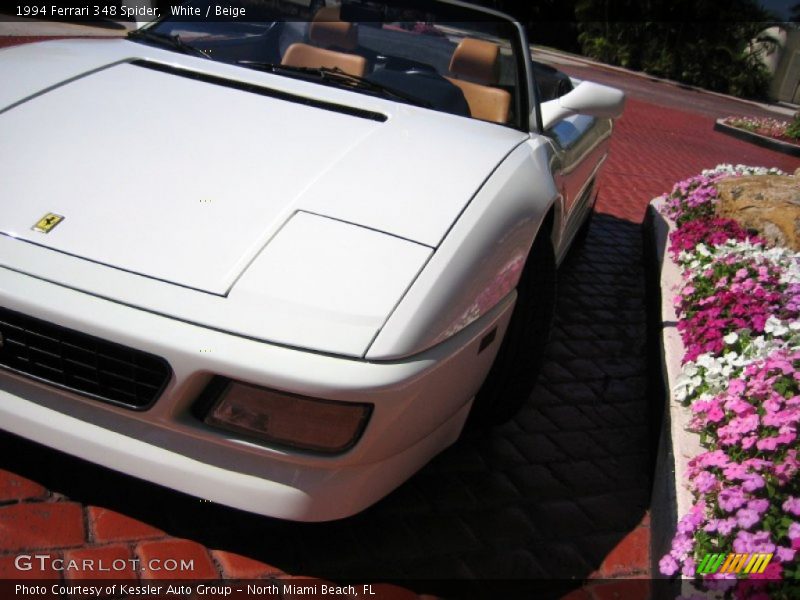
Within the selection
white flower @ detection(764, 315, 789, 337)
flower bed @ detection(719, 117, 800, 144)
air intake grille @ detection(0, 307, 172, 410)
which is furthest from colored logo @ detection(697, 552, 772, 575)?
flower bed @ detection(719, 117, 800, 144)

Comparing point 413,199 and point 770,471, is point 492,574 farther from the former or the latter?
point 413,199

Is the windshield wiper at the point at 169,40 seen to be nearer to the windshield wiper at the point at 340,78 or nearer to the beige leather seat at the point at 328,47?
the windshield wiper at the point at 340,78

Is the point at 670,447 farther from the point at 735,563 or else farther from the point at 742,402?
the point at 735,563

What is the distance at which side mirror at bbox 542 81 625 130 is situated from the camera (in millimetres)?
3127

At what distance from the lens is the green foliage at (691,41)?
2542cm

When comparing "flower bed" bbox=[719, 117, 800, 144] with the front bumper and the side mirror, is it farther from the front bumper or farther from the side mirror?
the front bumper

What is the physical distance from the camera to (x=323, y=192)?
83.3 inches

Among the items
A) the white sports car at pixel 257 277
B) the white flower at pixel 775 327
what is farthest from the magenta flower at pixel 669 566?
the white flower at pixel 775 327

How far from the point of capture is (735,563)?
1.96 metres

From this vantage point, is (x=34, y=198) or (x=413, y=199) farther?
(x=413, y=199)

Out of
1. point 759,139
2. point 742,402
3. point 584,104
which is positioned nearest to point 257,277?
point 742,402

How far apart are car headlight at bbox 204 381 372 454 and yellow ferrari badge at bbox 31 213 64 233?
1.96 ft

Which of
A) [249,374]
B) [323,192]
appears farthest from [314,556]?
[323,192]

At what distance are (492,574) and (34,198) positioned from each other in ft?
5.05
